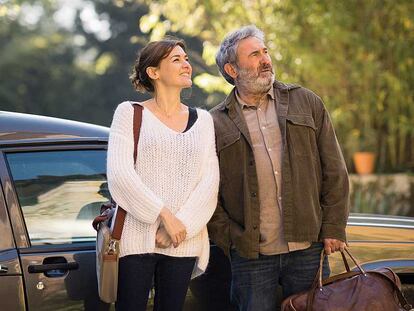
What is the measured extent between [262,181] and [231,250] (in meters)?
0.35

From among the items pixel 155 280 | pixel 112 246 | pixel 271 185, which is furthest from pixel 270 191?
pixel 112 246

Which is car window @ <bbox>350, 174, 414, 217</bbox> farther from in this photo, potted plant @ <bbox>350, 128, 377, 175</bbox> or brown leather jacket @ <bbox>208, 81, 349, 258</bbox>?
brown leather jacket @ <bbox>208, 81, 349, 258</bbox>

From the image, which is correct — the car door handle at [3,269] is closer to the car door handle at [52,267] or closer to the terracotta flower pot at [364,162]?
the car door handle at [52,267]

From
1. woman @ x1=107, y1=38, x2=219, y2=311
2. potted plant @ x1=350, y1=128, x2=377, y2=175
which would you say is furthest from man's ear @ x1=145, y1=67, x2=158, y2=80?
potted plant @ x1=350, y1=128, x2=377, y2=175

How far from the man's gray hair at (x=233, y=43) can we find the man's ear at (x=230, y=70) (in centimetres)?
2

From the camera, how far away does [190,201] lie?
3459 mm

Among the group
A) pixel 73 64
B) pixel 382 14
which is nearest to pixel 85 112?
pixel 73 64

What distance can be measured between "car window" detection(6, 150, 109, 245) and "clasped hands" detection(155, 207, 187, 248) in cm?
56

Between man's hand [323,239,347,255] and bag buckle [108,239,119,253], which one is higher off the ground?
bag buckle [108,239,119,253]

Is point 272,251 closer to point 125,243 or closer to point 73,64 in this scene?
point 125,243

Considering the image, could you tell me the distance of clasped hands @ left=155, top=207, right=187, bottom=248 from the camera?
11.0 feet

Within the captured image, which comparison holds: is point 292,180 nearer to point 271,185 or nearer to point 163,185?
point 271,185

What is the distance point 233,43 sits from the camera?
148 inches

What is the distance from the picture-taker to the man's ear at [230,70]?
3.76 metres
